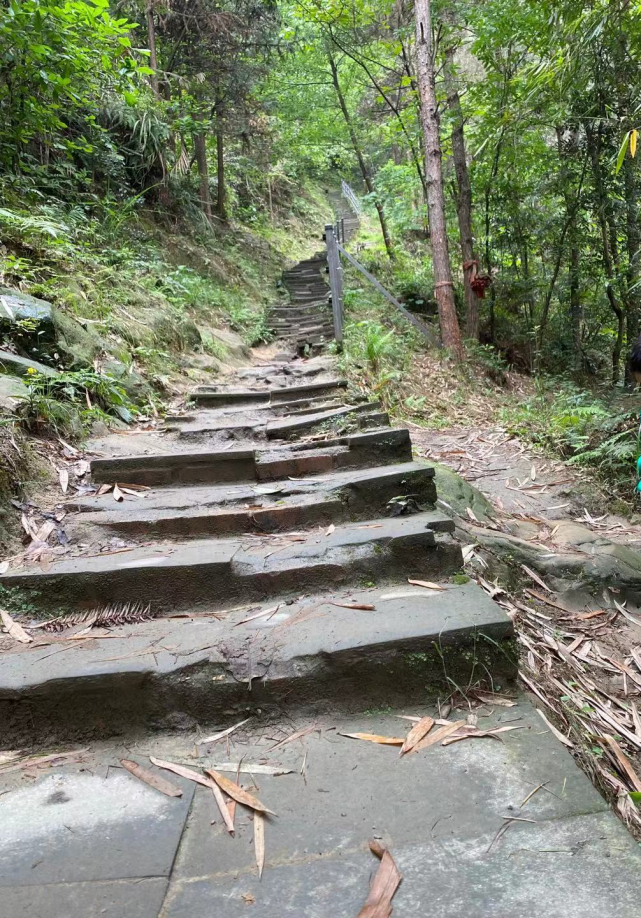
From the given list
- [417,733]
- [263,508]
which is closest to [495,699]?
[417,733]

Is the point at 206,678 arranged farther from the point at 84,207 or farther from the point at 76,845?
the point at 84,207

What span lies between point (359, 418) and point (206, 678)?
232cm

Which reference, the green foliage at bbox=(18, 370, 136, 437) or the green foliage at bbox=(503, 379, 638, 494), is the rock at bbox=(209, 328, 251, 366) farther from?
the green foliage at bbox=(503, 379, 638, 494)

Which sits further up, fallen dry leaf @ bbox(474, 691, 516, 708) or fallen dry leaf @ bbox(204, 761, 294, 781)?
fallen dry leaf @ bbox(474, 691, 516, 708)

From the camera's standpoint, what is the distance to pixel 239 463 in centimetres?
327

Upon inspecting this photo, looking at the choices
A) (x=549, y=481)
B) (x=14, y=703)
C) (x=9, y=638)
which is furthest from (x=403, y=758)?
(x=549, y=481)

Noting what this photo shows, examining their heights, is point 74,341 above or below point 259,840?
above

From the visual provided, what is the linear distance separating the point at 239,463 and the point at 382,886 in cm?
242

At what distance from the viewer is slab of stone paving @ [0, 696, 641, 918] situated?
108cm

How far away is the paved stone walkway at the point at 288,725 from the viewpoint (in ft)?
3.68

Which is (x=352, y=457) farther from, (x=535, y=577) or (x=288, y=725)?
(x=288, y=725)

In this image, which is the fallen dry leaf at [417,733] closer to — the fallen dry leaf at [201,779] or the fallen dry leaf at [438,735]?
the fallen dry leaf at [438,735]

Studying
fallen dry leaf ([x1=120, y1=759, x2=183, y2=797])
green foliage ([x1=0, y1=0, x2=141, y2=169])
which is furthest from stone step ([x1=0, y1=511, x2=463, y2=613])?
green foliage ([x1=0, y1=0, x2=141, y2=169])

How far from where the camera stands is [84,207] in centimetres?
669
